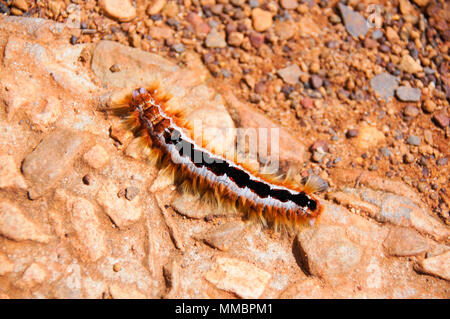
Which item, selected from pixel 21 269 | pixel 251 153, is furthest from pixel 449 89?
pixel 21 269

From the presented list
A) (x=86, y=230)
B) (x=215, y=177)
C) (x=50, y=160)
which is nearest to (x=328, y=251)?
(x=215, y=177)

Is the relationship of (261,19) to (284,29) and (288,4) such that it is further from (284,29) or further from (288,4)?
(288,4)

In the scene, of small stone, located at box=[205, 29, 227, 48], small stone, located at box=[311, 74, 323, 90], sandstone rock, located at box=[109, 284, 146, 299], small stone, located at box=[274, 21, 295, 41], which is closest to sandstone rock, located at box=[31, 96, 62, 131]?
sandstone rock, located at box=[109, 284, 146, 299]

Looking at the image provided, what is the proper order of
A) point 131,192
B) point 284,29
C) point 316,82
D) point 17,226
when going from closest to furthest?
point 17,226, point 131,192, point 316,82, point 284,29

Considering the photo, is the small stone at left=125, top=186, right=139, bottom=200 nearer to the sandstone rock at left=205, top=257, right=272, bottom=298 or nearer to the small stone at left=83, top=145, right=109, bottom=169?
the small stone at left=83, top=145, right=109, bottom=169

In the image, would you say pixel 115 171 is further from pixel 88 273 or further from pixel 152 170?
pixel 88 273
